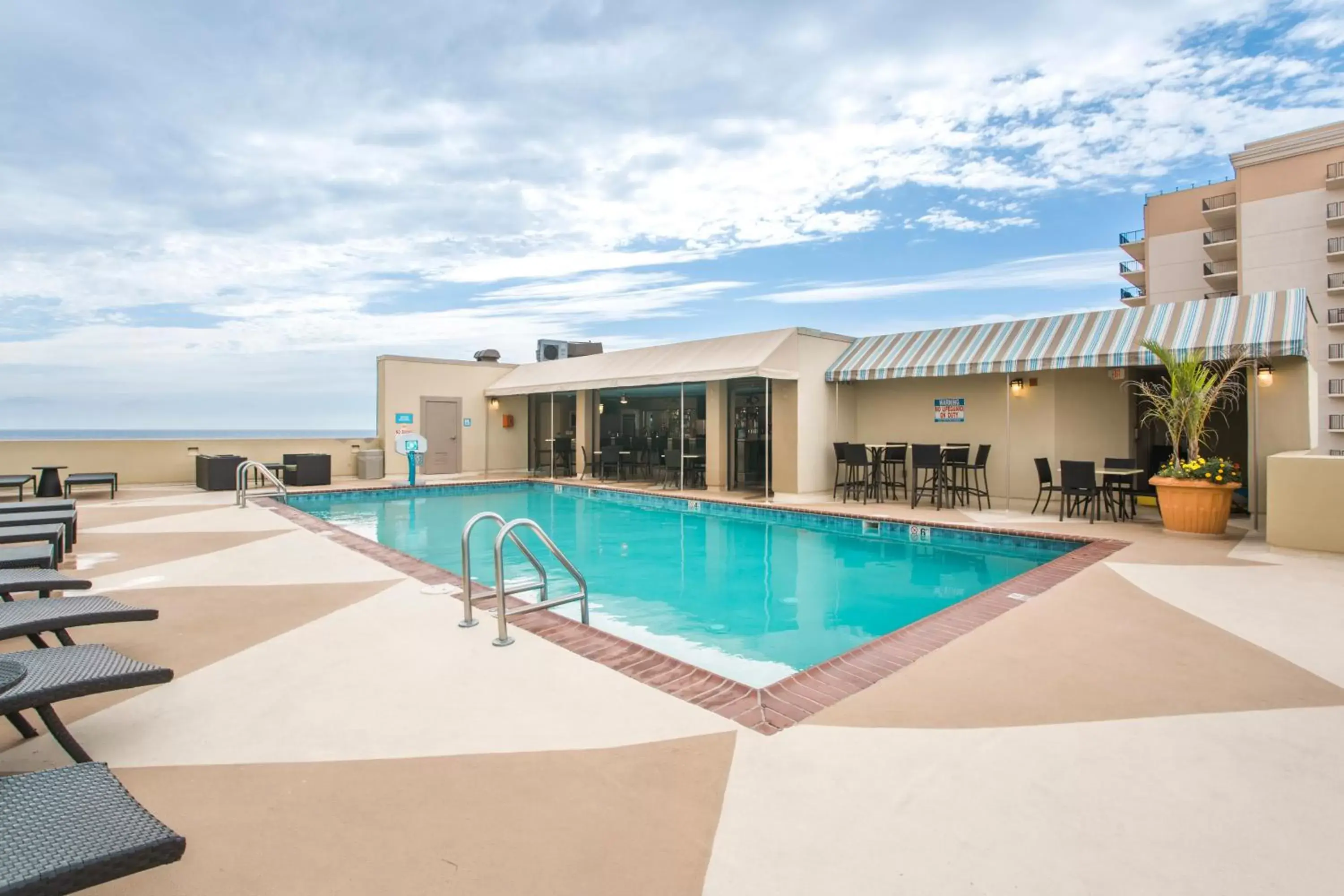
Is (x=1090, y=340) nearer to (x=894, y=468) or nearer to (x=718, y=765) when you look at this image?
(x=894, y=468)

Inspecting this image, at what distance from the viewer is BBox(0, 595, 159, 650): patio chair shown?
9.09 ft

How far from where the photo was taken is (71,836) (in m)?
1.44

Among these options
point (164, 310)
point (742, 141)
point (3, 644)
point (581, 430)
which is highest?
point (742, 141)

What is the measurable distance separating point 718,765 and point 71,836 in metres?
1.77

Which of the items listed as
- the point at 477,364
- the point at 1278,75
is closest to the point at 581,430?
the point at 477,364

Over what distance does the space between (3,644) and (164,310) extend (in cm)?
2091

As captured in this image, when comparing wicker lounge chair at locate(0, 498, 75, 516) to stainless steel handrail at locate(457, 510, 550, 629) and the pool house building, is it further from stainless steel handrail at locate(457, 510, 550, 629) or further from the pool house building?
the pool house building

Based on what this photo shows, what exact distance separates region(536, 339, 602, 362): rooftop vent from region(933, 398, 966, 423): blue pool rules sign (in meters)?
11.8

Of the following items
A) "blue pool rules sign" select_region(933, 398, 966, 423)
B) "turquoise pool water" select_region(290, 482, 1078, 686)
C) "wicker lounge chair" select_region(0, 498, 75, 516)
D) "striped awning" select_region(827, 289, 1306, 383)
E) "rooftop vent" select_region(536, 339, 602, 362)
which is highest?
"rooftop vent" select_region(536, 339, 602, 362)

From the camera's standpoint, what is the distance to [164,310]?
65.7 feet

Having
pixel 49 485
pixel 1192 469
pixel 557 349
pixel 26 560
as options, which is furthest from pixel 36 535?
pixel 557 349

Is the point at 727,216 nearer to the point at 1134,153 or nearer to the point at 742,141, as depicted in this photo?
the point at 742,141

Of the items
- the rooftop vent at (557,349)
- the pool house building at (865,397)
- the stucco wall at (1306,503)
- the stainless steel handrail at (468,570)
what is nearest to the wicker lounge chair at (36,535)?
the stainless steel handrail at (468,570)

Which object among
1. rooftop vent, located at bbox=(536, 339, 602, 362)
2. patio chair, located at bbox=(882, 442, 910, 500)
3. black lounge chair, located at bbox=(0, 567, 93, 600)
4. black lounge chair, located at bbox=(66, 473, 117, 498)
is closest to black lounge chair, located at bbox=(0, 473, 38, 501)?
black lounge chair, located at bbox=(66, 473, 117, 498)
